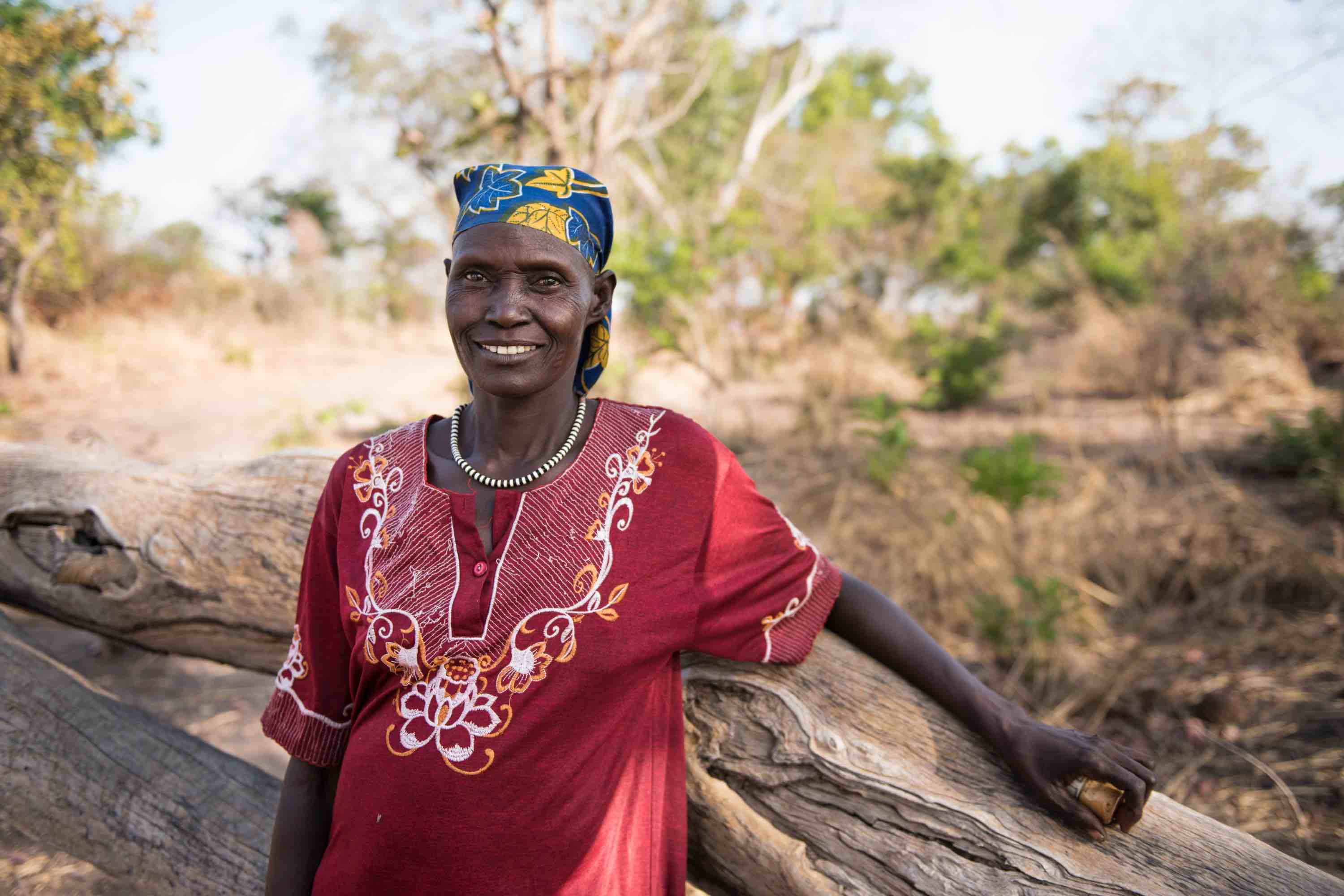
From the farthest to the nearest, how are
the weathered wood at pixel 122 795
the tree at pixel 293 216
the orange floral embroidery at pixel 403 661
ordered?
the tree at pixel 293 216
the weathered wood at pixel 122 795
the orange floral embroidery at pixel 403 661

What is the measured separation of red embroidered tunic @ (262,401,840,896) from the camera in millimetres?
1175

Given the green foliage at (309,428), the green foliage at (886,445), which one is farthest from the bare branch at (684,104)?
the green foliage at (886,445)

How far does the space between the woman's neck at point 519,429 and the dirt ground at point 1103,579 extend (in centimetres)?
122

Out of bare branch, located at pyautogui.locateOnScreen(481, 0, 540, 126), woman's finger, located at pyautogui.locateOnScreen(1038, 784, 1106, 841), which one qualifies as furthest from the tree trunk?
woman's finger, located at pyautogui.locateOnScreen(1038, 784, 1106, 841)

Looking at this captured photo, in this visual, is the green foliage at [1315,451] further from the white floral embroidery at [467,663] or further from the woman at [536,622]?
the white floral embroidery at [467,663]

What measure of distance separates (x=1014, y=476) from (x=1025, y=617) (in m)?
0.78

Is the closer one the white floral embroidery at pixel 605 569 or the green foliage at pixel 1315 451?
the white floral embroidery at pixel 605 569

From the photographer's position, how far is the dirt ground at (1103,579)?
2.51 metres

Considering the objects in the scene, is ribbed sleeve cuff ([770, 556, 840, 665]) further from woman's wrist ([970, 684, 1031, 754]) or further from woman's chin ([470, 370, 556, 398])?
woman's chin ([470, 370, 556, 398])

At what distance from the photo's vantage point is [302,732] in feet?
4.30

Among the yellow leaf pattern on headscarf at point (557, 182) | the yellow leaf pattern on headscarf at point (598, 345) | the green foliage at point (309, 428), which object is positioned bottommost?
the green foliage at point (309, 428)

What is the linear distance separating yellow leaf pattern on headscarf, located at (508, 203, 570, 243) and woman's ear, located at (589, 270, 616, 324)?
12cm

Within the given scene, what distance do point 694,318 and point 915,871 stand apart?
20.8 feet

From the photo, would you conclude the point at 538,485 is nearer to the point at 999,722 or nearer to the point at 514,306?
the point at 514,306
